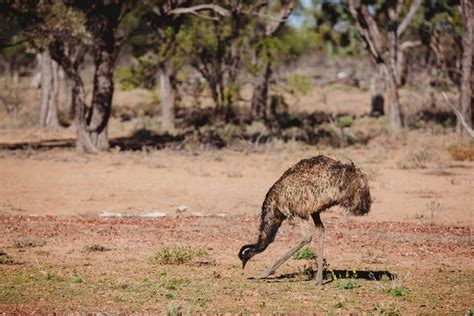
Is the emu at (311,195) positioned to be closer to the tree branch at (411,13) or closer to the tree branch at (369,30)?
the tree branch at (369,30)

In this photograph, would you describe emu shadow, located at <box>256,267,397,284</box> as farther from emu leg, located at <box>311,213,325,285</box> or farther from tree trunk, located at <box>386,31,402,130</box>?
tree trunk, located at <box>386,31,402,130</box>

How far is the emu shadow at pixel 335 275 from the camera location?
10.0m

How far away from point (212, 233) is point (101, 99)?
44.7 feet

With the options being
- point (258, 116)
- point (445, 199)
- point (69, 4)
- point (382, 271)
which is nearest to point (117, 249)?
point (382, 271)

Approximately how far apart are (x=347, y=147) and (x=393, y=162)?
4066 millimetres

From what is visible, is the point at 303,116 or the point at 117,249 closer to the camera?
the point at 117,249

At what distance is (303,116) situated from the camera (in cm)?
3959

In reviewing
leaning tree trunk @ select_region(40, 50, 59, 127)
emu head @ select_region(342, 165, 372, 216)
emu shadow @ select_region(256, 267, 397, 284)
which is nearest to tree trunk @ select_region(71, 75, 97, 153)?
leaning tree trunk @ select_region(40, 50, 59, 127)

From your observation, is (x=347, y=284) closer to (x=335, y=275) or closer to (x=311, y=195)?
(x=335, y=275)

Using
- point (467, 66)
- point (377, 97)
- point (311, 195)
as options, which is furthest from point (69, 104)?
point (311, 195)

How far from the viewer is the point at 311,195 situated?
914cm

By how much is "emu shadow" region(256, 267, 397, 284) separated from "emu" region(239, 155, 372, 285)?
64cm

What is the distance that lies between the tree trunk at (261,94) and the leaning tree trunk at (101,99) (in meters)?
8.73

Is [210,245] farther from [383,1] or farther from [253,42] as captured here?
[383,1]
